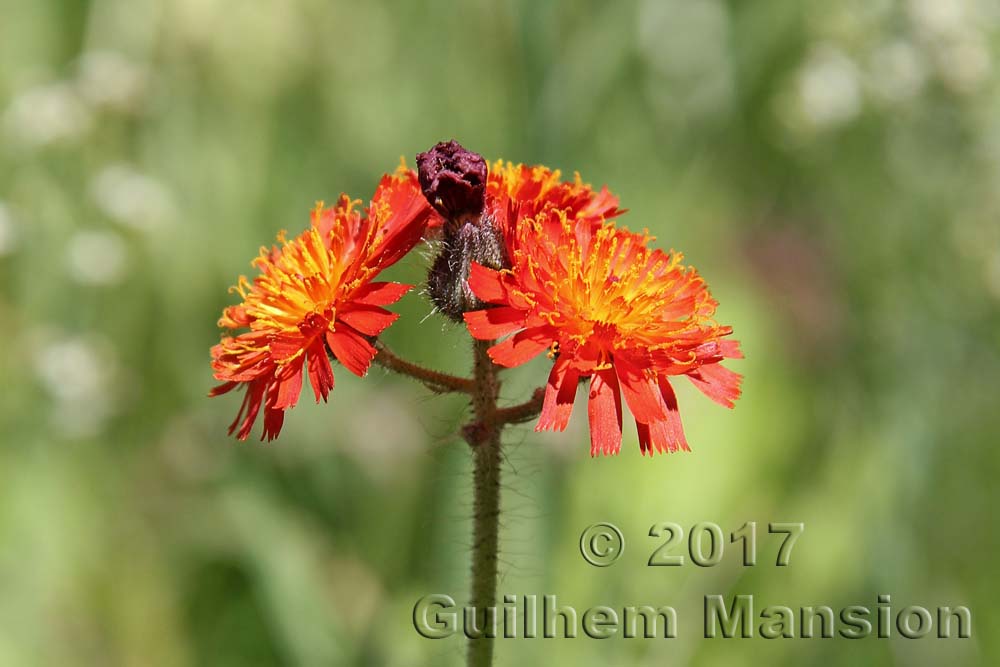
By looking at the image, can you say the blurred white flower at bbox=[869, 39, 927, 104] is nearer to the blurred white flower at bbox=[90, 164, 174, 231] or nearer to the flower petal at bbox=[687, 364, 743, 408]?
the flower petal at bbox=[687, 364, 743, 408]

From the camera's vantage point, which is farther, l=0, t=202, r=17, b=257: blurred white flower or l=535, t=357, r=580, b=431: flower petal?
l=0, t=202, r=17, b=257: blurred white flower

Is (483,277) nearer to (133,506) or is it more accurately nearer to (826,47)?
(133,506)

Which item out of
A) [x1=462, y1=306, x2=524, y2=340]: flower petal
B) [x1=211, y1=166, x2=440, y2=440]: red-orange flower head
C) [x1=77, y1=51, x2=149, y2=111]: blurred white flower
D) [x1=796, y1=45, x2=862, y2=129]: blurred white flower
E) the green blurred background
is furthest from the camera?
[x1=796, y1=45, x2=862, y2=129]: blurred white flower

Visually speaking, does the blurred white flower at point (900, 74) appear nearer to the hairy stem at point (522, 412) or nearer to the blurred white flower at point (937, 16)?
the blurred white flower at point (937, 16)

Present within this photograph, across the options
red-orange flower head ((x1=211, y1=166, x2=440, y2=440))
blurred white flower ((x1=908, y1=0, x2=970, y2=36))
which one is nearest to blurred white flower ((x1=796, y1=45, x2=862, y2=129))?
blurred white flower ((x1=908, y1=0, x2=970, y2=36))

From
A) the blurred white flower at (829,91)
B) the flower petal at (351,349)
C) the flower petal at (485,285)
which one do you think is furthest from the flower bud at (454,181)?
the blurred white flower at (829,91)

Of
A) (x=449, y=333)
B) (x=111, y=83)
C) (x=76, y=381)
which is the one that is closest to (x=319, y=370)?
(x=449, y=333)

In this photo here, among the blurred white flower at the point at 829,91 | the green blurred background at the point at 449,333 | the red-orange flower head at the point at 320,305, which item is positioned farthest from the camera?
the blurred white flower at the point at 829,91
